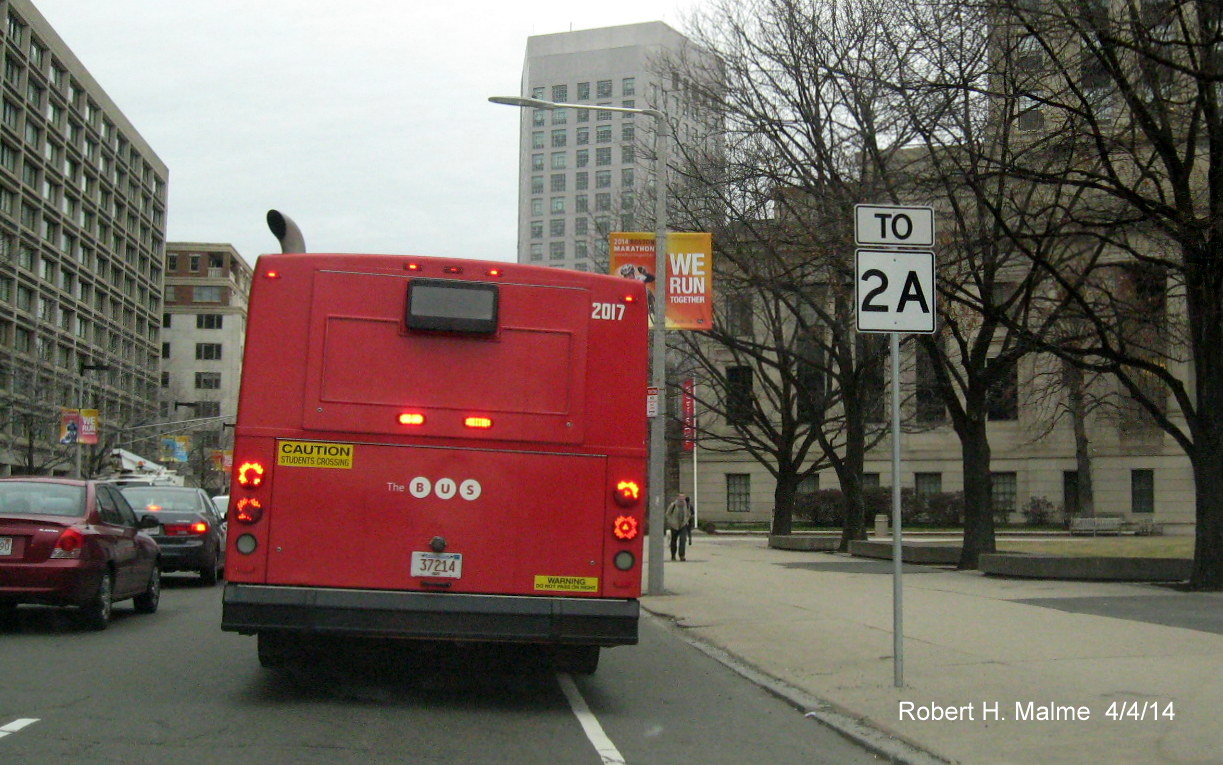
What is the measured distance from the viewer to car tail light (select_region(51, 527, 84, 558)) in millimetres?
11477

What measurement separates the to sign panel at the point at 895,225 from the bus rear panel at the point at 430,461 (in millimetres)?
2421

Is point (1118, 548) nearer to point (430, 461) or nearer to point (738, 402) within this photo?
point (738, 402)

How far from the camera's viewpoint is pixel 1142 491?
5394 cm

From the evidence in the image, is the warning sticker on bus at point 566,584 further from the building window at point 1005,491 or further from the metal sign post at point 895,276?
the building window at point 1005,491

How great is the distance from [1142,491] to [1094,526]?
30.0ft

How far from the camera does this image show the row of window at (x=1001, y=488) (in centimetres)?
5384

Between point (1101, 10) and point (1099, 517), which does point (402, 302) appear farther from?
point (1099, 517)

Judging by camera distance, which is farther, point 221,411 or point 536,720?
point 221,411

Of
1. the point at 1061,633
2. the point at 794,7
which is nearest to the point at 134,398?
the point at 794,7

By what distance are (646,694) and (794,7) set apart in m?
18.4

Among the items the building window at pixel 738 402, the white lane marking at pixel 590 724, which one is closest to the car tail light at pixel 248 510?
the white lane marking at pixel 590 724

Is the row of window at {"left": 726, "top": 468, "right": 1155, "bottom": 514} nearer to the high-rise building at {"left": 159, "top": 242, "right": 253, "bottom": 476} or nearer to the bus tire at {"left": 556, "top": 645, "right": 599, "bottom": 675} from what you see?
the bus tire at {"left": 556, "top": 645, "right": 599, "bottom": 675}

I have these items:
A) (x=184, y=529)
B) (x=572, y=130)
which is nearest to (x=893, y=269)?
(x=184, y=529)

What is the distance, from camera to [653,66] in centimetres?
2848
